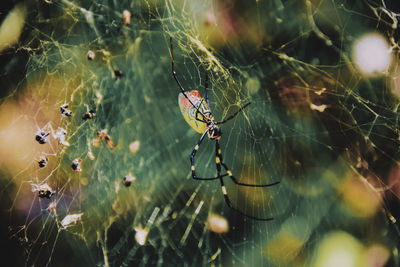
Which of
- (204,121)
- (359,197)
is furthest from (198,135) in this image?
(359,197)

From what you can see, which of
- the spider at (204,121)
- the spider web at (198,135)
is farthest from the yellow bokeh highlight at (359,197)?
the spider at (204,121)

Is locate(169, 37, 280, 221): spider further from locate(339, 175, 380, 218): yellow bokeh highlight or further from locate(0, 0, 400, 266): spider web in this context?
locate(339, 175, 380, 218): yellow bokeh highlight

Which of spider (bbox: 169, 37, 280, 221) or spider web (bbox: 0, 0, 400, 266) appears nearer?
spider web (bbox: 0, 0, 400, 266)

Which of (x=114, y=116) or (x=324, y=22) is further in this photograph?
(x=114, y=116)

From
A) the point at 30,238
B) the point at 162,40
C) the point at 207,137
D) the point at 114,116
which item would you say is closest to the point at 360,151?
the point at 207,137

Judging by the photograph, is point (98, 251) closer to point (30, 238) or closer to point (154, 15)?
point (30, 238)

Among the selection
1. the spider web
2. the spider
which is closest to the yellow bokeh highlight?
the spider web

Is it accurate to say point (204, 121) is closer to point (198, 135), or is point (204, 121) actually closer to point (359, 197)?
point (198, 135)

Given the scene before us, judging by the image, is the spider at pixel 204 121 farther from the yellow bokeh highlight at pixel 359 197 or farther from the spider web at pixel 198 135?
the yellow bokeh highlight at pixel 359 197
